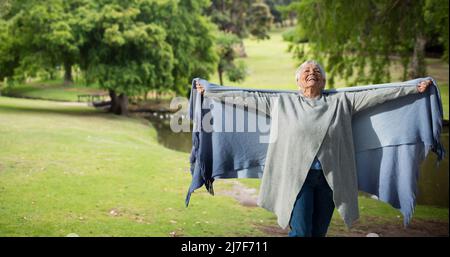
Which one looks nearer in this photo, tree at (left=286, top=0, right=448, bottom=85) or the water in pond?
tree at (left=286, top=0, right=448, bottom=85)

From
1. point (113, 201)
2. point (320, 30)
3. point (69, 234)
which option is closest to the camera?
point (69, 234)

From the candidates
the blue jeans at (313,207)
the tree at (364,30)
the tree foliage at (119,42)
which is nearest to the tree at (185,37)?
the tree foliage at (119,42)

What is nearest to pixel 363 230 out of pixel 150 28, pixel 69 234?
pixel 69 234

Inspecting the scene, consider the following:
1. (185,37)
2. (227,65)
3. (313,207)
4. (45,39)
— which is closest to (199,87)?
Result: (313,207)

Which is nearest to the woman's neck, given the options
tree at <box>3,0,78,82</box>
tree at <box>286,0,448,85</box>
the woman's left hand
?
the woman's left hand

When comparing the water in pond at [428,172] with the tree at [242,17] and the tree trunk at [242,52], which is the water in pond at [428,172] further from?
the tree trunk at [242,52]

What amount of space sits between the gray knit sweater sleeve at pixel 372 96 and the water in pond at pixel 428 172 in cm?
398

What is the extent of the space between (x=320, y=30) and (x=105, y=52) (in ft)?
25.8

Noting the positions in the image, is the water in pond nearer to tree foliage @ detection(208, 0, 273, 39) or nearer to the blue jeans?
the blue jeans

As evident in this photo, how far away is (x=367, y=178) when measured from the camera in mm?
3803

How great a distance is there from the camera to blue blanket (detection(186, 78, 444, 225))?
12.1ft

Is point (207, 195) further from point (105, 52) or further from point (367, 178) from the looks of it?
point (105, 52)

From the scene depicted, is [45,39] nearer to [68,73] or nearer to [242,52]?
[68,73]

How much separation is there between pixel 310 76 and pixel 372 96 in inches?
18.4
